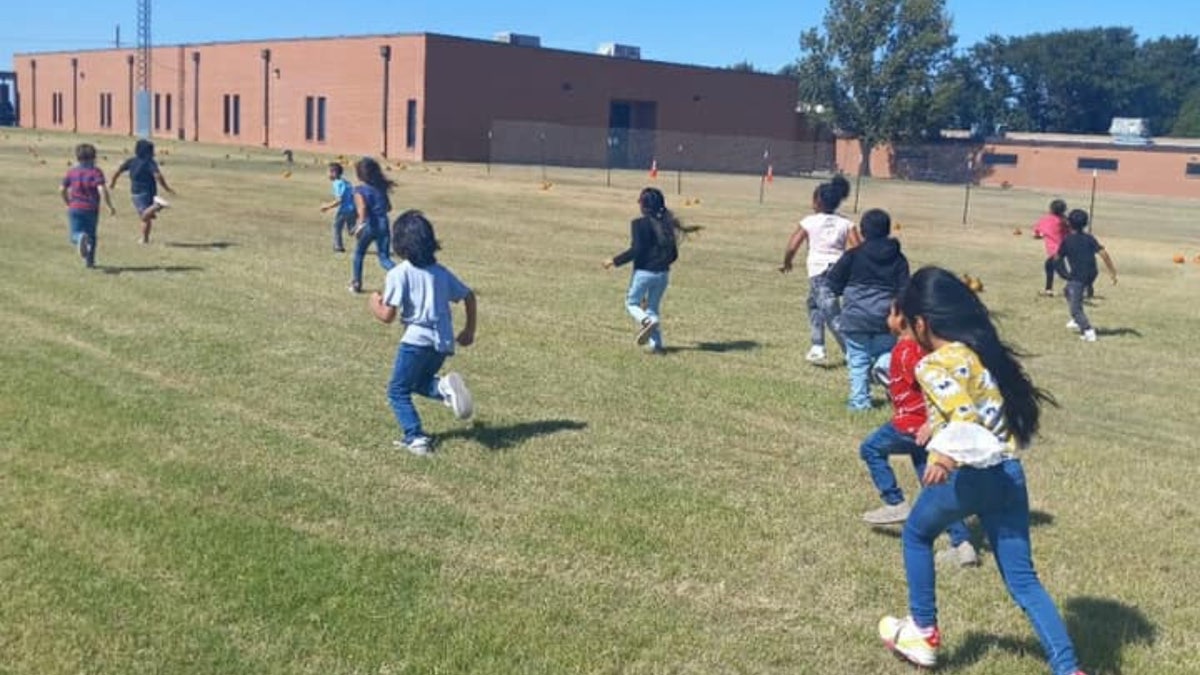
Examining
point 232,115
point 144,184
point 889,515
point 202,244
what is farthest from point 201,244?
point 232,115

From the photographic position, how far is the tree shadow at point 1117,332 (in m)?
14.1

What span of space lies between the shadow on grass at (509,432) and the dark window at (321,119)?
52891 mm

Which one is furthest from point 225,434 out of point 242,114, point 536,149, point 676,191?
point 242,114

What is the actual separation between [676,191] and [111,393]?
106ft

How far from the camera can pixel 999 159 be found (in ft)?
246

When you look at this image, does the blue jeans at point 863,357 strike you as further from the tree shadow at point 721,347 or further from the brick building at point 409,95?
the brick building at point 409,95

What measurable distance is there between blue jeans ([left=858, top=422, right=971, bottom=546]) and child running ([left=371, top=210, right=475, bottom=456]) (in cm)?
247

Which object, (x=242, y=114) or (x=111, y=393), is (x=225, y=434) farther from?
(x=242, y=114)

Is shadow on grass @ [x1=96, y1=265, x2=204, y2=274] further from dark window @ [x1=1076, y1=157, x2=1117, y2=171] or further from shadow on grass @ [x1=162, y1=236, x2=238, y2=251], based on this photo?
dark window @ [x1=1076, y1=157, x2=1117, y2=171]

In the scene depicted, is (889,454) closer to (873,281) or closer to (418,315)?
(873,281)

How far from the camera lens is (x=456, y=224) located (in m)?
23.9

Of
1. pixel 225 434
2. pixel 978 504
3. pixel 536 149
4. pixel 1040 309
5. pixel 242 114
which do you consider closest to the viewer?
pixel 978 504

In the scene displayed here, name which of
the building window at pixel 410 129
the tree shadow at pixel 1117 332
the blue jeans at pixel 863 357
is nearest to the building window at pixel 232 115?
the building window at pixel 410 129

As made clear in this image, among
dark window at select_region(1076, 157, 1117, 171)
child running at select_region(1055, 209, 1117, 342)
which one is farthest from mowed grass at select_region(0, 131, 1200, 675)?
dark window at select_region(1076, 157, 1117, 171)
